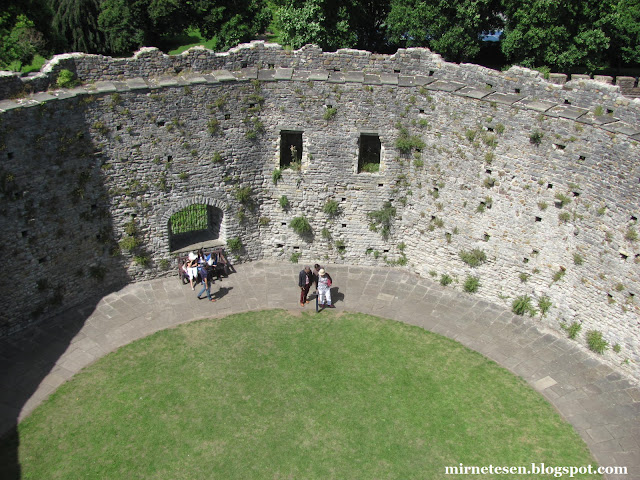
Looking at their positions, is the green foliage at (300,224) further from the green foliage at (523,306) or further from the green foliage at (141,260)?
the green foliage at (523,306)

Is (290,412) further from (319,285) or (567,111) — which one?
(567,111)

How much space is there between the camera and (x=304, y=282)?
1762 centimetres

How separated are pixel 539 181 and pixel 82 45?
3304 centimetres

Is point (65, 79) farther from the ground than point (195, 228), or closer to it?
farther from the ground

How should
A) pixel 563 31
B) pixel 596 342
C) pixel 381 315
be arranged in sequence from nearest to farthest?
pixel 596 342
pixel 381 315
pixel 563 31

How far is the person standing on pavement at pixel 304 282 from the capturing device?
693 inches

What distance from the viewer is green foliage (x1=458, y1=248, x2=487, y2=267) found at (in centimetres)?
1811

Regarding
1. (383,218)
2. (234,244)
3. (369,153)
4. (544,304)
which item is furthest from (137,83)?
(544,304)

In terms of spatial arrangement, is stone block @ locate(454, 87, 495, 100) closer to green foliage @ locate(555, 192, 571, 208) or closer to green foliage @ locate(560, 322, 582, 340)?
green foliage @ locate(555, 192, 571, 208)

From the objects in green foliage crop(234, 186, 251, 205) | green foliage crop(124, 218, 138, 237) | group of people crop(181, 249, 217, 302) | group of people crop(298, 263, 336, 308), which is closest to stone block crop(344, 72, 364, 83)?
green foliage crop(234, 186, 251, 205)

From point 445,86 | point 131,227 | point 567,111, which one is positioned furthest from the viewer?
point 131,227

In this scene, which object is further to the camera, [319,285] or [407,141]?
[407,141]

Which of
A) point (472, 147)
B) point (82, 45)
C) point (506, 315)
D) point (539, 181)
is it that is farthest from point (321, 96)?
point (82, 45)

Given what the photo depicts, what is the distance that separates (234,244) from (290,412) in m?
6.74
